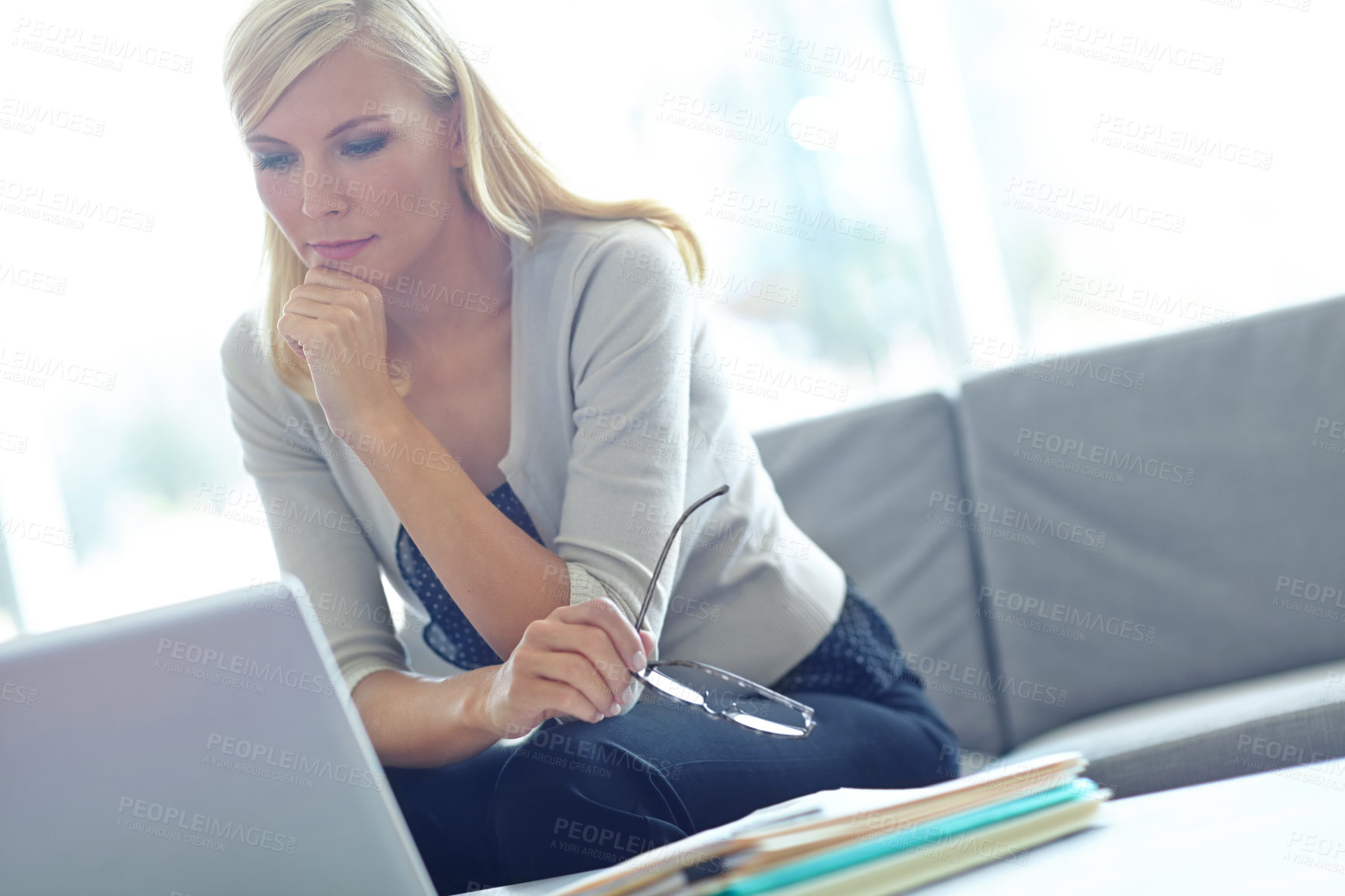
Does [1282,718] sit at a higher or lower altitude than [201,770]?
lower

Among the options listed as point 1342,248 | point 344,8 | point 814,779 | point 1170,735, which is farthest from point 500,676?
point 1342,248

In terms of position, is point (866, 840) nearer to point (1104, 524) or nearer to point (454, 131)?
point (454, 131)

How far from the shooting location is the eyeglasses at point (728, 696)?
0.79m

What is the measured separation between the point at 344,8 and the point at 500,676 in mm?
678

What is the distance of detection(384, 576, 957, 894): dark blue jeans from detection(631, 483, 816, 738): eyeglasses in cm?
6

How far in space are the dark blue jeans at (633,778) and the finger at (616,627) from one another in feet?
0.29

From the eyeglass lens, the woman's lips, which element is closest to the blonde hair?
the woman's lips

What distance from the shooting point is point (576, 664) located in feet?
2.60

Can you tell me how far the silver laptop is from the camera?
0.52 metres

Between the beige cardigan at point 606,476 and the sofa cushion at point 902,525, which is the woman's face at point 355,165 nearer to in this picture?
the beige cardigan at point 606,476

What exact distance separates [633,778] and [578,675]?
10 cm

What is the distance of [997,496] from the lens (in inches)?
58.5

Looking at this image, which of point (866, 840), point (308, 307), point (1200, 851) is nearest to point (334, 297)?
point (308, 307)

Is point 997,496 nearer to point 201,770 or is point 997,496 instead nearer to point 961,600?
point 961,600
